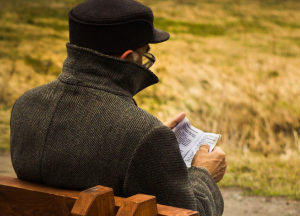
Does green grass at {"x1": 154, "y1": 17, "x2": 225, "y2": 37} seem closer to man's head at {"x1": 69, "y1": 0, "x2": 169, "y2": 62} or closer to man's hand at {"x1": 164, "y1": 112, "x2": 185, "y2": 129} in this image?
man's hand at {"x1": 164, "y1": 112, "x2": 185, "y2": 129}

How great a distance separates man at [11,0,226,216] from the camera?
1216 mm

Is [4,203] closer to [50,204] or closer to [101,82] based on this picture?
[50,204]

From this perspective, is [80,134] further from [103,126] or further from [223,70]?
[223,70]

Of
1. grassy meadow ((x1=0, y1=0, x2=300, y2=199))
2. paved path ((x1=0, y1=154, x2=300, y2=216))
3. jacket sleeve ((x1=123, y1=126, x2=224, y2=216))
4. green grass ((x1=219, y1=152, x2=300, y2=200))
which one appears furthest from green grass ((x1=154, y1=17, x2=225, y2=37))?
jacket sleeve ((x1=123, y1=126, x2=224, y2=216))

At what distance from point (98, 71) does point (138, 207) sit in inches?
21.1

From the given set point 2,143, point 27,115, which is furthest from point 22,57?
point 27,115

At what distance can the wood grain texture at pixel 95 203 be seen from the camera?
37.8 inches

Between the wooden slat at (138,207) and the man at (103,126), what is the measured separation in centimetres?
23

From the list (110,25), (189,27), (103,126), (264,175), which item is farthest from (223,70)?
(103,126)

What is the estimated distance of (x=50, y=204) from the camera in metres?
1.12

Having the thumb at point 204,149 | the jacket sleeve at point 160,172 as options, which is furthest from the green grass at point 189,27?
the jacket sleeve at point 160,172

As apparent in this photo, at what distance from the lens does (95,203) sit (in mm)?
969

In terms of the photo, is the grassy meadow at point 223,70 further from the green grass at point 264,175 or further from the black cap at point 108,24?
the black cap at point 108,24

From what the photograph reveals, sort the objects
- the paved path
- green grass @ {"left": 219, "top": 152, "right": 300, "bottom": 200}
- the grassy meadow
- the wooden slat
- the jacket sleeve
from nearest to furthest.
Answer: the wooden slat, the jacket sleeve, the paved path, green grass @ {"left": 219, "top": 152, "right": 300, "bottom": 200}, the grassy meadow
